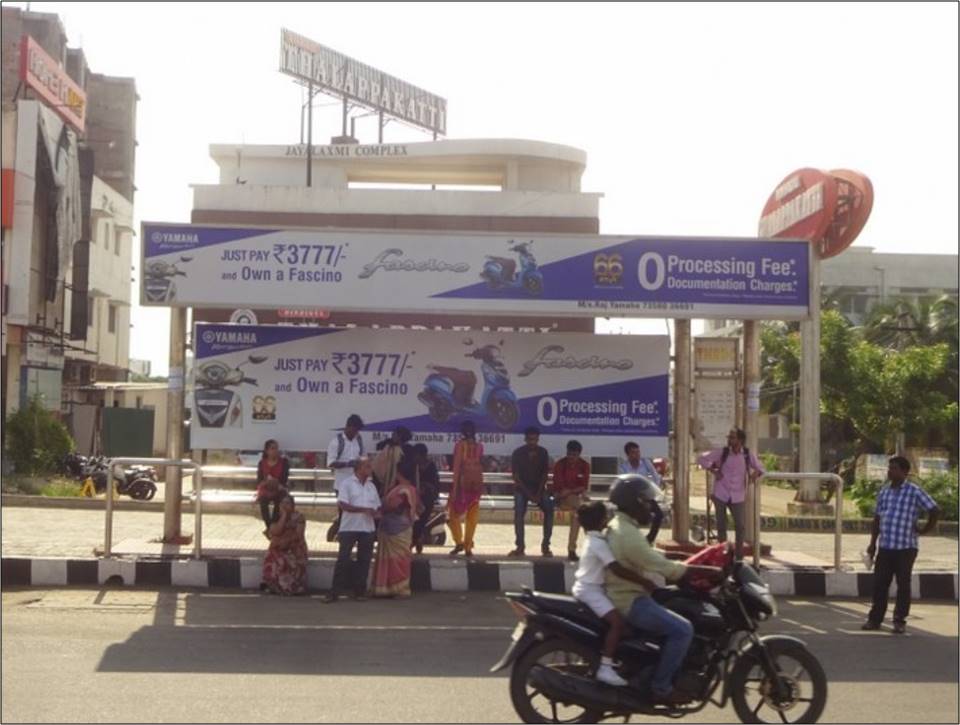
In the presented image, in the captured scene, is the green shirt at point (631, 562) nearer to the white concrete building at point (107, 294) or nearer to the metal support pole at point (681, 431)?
the metal support pole at point (681, 431)

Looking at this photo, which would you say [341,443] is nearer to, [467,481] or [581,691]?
[467,481]

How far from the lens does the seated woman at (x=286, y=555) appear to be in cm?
1203

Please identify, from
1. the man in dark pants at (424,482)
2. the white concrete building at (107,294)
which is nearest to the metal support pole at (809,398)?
the man in dark pants at (424,482)

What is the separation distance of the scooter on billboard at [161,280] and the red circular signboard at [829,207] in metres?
7.37

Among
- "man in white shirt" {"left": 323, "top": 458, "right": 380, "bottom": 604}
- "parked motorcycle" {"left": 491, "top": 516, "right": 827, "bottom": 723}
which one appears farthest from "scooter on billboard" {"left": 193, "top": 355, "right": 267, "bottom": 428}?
"parked motorcycle" {"left": 491, "top": 516, "right": 827, "bottom": 723}

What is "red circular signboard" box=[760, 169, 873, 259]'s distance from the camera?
14.3 m

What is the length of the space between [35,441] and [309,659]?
61.0ft

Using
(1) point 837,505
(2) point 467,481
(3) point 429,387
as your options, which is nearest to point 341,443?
(3) point 429,387

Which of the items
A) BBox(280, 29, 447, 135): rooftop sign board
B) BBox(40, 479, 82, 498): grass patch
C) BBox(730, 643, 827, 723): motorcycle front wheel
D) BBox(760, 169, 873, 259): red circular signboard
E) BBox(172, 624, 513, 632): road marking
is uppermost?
BBox(280, 29, 447, 135): rooftop sign board

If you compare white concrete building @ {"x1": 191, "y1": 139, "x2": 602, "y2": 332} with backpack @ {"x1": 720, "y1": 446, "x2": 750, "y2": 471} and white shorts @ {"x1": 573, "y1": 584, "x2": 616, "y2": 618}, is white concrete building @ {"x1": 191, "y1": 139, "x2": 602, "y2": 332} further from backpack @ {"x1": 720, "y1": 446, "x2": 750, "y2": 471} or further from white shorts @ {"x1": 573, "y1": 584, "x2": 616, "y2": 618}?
white shorts @ {"x1": 573, "y1": 584, "x2": 616, "y2": 618}

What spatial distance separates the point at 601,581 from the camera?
7.01 metres

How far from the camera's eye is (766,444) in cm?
5069

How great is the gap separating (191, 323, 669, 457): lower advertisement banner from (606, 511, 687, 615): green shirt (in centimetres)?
779

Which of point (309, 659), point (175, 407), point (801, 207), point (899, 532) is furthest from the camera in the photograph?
point (801, 207)
